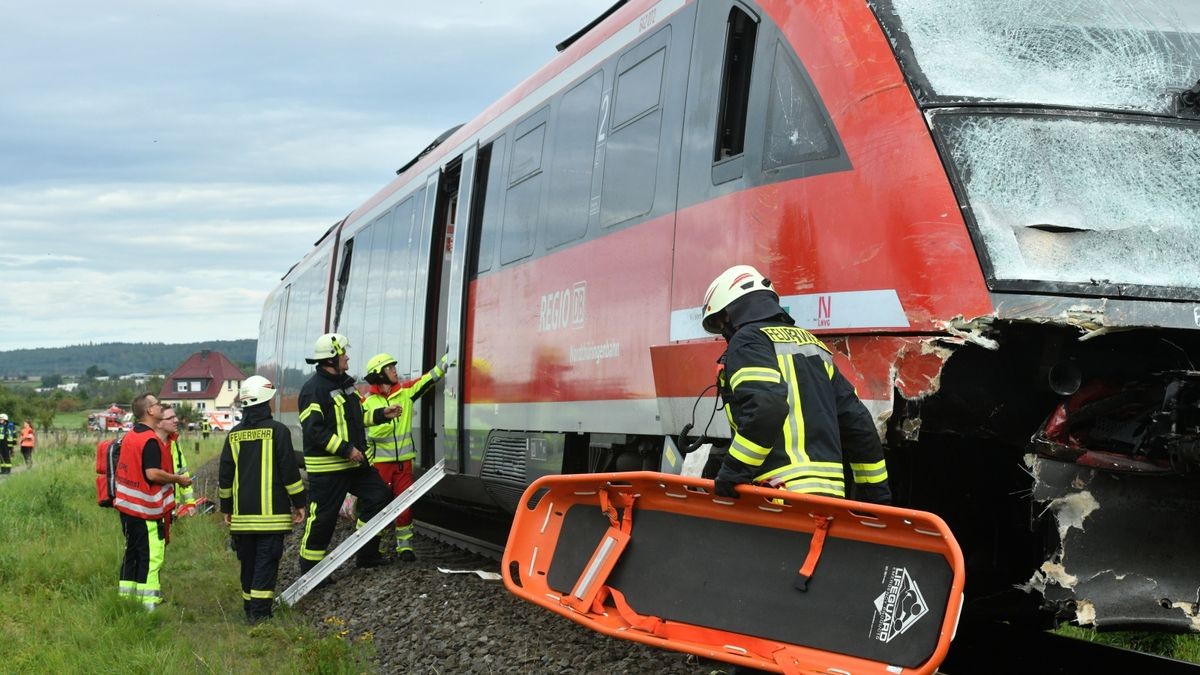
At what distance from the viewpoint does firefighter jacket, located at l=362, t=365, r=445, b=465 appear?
10.9 meters

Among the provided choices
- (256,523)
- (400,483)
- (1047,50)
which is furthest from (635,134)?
(400,483)

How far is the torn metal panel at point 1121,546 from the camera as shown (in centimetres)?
468

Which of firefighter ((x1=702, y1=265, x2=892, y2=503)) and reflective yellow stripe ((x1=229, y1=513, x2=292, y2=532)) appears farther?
reflective yellow stripe ((x1=229, y1=513, x2=292, y2=532))

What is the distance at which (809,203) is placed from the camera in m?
5.34

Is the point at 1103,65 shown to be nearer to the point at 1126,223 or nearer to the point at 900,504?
the point at 1126,223

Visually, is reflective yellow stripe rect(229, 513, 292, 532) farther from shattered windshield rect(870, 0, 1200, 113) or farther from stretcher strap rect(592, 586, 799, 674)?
shattered windshield rect(870, 0, 1200, 113)

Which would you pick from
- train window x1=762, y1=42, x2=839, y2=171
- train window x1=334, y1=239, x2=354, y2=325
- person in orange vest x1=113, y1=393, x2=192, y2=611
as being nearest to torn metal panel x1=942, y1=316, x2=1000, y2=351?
train window x1=762, y1=42, x2=839, y2=171

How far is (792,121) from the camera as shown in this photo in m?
5.53

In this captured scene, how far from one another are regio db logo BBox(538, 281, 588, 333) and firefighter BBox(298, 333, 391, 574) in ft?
8.33

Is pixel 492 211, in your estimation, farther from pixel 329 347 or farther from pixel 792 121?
pixel 792 121

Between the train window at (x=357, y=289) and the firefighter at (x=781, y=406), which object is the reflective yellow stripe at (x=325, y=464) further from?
the firefighter at (x=781, y=406)

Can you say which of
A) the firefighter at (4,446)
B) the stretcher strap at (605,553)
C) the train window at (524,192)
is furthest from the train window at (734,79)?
the firefighter at (4,446)

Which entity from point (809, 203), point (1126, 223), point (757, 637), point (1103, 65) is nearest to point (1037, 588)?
point (757, 637)

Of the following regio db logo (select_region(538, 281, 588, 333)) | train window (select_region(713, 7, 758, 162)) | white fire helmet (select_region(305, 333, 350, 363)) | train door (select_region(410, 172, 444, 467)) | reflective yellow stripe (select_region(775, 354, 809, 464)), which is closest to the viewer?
reflective yellow stripe (select_region(775, 354, 809, 464))
